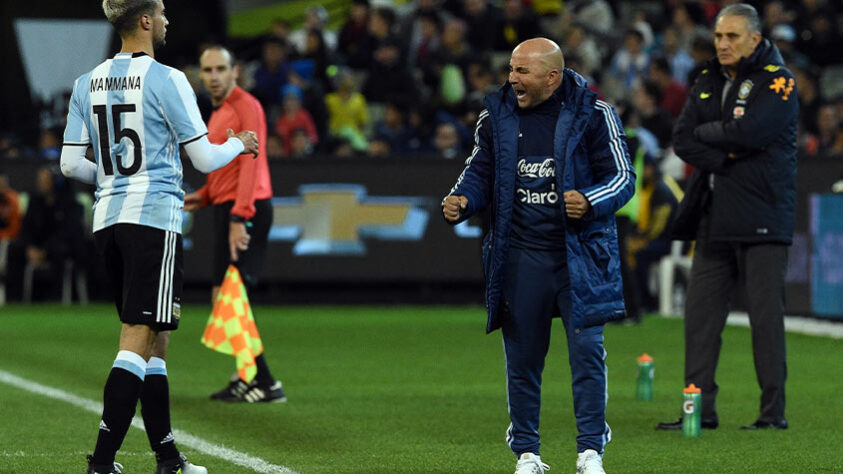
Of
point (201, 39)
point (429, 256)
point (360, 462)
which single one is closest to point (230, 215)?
point (360, 462)

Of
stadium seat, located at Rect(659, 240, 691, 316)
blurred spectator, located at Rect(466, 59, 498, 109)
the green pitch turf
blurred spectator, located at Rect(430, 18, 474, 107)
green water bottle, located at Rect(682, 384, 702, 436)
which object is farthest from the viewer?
blurred spectator, located at Rect(430, 18, 474, 107)

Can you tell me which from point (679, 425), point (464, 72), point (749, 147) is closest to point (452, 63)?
point (464, 72)

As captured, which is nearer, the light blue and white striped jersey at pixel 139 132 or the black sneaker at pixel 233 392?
the light blue and white striped jersey at pixel 139 132

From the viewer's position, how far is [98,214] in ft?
22.0

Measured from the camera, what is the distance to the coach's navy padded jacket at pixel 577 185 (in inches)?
271

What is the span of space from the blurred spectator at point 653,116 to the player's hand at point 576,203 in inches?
547

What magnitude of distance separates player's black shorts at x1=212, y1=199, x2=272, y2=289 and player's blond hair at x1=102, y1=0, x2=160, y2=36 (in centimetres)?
352

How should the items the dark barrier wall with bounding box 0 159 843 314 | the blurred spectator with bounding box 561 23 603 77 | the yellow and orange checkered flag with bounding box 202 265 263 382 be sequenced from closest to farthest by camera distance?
the yellow and orange checkered flag with bounding box 202 265 263 382 < the dark barrier wall with bounding box 0 159 843 314 < the blurred spectator with bounding box 561 23 603 77

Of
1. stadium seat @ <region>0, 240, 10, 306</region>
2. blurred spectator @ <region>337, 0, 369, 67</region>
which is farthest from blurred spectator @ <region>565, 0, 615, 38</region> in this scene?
stadium seat @ <region>0, 240, 10, 306</region>

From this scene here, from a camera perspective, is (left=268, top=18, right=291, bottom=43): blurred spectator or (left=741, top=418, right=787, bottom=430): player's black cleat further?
(left=268, top=18, right=291, bottom=43): blurred spectator

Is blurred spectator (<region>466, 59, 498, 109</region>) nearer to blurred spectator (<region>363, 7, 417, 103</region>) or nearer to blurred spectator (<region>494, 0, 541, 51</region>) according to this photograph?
blurred spectator (<region>363, 7, 417, 103</region>)

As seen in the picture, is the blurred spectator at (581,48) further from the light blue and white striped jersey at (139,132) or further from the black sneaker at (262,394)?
the light blue and white striped jersey at (139,132)

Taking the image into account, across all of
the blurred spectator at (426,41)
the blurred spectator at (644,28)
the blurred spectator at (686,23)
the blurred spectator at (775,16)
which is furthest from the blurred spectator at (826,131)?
the blurred spectator at (426,41)

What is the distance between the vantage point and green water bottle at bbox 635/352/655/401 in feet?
33.1
